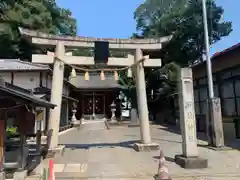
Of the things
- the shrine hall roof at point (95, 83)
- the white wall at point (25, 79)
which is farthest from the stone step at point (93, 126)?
the white wall at point (25, 79)

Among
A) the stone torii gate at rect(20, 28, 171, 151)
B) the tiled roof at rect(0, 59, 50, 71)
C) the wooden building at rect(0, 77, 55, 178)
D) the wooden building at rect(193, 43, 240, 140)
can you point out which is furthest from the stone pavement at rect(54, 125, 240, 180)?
the tiled roof at rect(0, 59, 50, 71)

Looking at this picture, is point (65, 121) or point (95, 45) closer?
point (95, 45)

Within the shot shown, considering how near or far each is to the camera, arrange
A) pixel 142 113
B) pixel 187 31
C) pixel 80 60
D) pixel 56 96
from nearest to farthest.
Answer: pixel 56 96 < pixel 80 60 < pixel 142 113 < pixel 187 31

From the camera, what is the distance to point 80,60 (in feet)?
40.1

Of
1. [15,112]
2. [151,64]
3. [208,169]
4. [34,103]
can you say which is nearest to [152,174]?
[208,169]

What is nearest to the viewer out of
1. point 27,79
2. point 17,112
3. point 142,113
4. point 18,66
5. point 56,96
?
point 17,112

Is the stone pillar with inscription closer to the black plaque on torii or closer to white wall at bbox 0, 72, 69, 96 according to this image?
the black plaque on torii

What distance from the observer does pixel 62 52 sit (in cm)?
1197

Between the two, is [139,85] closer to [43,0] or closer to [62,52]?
[62,52]

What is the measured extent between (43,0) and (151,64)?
2535 cm

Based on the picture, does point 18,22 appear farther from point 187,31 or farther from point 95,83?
point 187,31

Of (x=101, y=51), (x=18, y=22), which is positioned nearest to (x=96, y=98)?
(x=18, y=22)

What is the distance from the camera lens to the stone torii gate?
1151cm

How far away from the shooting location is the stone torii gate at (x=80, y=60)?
11.5m
